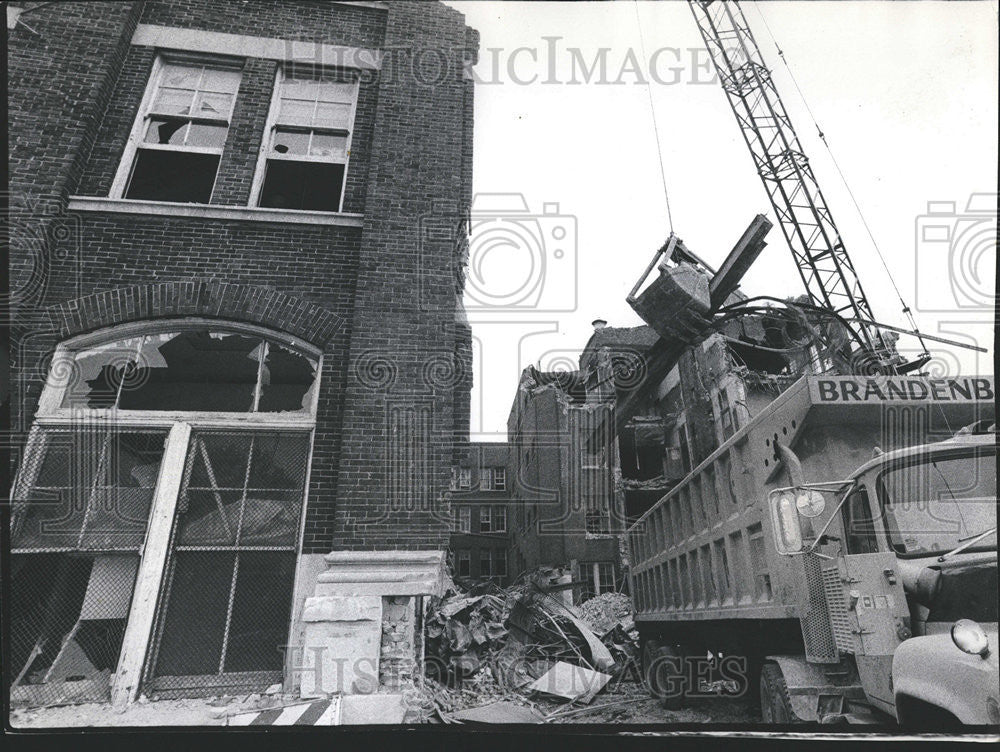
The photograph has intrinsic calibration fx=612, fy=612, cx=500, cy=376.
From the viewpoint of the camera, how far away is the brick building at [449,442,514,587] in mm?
38281

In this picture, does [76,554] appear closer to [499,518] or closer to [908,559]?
[908,559]

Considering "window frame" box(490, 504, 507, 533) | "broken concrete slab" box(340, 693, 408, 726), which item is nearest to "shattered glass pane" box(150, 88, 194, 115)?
"broken concrete slab" box(340, 693, 408, 726)

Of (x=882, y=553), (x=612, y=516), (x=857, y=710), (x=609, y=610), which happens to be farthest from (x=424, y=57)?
(x=612, y=516)

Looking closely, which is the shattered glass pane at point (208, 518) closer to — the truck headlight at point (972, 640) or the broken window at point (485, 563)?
the truck headlight at point (972, 640)

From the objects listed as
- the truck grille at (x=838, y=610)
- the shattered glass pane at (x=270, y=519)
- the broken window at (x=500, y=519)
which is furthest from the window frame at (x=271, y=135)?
the broken window at (x=500, y=519)

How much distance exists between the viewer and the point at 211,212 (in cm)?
718

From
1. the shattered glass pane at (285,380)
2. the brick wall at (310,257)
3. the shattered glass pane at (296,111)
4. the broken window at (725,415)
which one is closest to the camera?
the brick wall at (310,257)

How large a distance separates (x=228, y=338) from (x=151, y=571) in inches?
97.4

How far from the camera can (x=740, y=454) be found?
6.06 meters

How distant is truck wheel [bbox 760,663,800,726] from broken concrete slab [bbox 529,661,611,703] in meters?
3.33

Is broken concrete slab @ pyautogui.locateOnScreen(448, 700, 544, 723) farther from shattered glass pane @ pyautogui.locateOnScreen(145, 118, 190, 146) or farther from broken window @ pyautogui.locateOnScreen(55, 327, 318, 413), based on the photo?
shattered glass pane @ pyautogui.locateOnScreen(145, 118, 190, 146)

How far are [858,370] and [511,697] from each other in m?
12.5

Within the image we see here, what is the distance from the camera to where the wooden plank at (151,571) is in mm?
5367

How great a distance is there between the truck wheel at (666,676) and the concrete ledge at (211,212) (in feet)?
23.5
